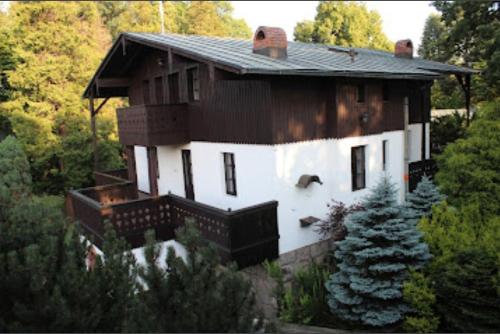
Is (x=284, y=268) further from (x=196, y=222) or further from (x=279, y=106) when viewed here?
(x=279, y=106)

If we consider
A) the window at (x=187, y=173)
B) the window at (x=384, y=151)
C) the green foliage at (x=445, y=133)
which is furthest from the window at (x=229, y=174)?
the green foliage at (x=445, y=133)

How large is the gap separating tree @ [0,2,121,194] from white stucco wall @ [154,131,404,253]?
9113 mm

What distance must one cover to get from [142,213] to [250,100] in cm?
406

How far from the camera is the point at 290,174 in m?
10.5

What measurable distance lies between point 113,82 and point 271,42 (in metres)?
8.00

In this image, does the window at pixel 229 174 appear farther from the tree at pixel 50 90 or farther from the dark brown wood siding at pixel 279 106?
the tree at pixel 50 90

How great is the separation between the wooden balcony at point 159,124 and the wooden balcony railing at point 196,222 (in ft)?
7.26

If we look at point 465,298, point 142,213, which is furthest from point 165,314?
point 142,213

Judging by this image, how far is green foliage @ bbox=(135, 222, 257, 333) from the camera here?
4.15 metres

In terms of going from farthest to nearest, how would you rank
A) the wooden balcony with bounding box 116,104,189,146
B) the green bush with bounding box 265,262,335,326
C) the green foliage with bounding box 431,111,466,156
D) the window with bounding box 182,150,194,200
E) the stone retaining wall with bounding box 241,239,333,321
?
the green foliage with bounding box 431,111,466,156 → the window with bounding box 182,150,194,200 → the wooden balcony with bounding box 116,104,189,146 → the stone retaining wall with bounding box 241,239,333,321 → the green bush with bounding box 265,262,335,326

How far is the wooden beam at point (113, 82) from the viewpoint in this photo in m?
15.8

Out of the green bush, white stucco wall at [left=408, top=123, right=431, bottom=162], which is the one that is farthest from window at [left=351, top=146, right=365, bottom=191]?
white stucco wall at [left=408, top=123, right=431, bottom=162]

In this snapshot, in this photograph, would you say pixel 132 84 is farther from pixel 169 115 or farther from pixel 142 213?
pixel 142 213

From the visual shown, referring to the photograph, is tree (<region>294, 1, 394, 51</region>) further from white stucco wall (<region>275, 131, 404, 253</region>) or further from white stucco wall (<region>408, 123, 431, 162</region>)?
white stucco wall (<region>275, 131, 404, 253</region>)
